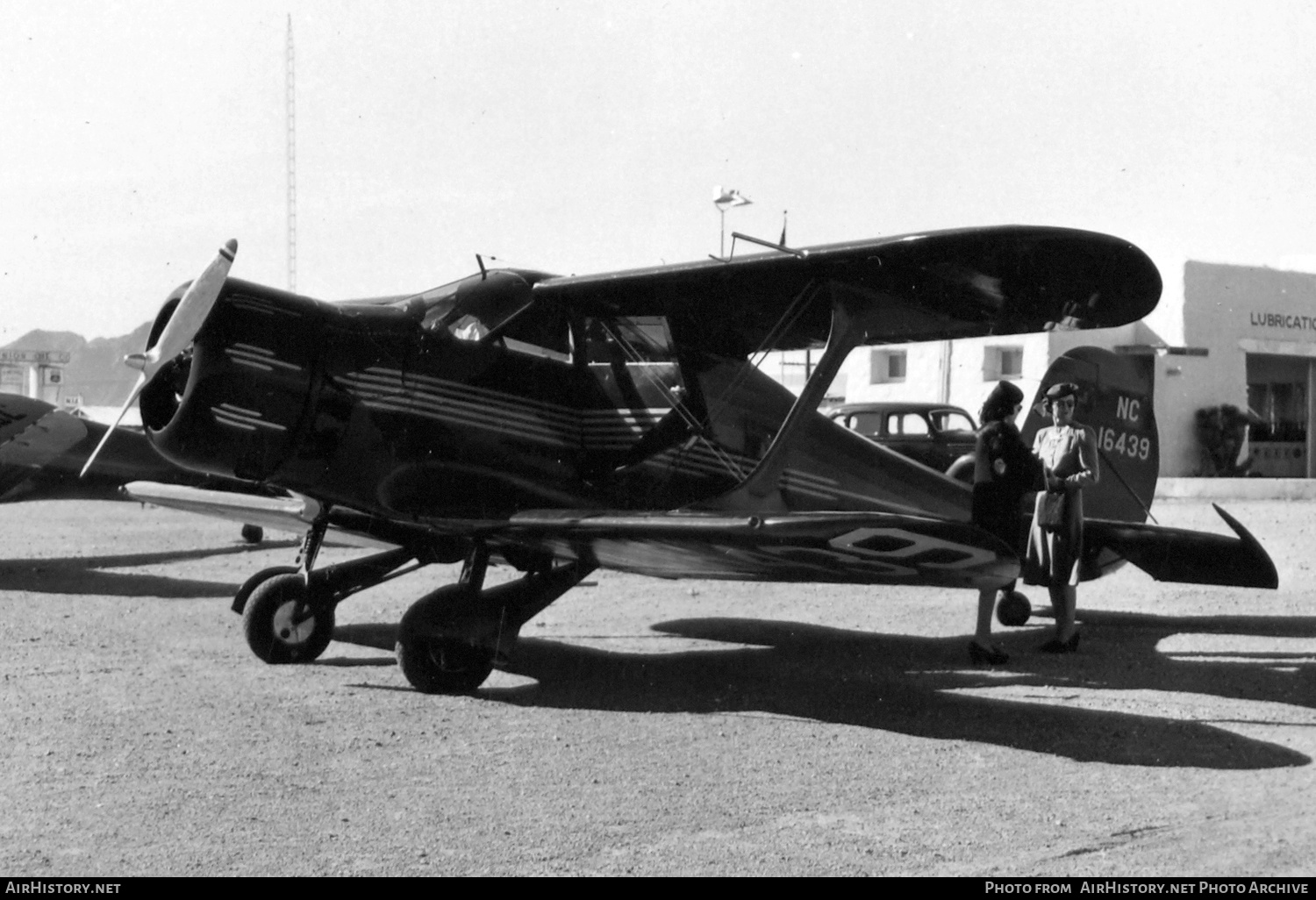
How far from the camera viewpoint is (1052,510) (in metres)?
7.68

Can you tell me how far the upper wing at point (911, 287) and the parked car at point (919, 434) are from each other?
488 inches

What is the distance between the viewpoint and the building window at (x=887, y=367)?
36.5 m

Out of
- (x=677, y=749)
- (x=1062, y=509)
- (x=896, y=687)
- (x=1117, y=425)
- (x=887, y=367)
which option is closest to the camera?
(x=677, y=749)

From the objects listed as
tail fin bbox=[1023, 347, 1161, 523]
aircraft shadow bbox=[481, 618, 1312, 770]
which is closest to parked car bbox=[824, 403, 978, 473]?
tail fin bbox=[1023, 347, 1161, 523]

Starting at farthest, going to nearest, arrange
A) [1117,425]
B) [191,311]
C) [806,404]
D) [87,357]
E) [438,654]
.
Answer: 1. [87,357]
2. [1117,425]
3. [438,654]
4. [806,404]
5. [191,311]

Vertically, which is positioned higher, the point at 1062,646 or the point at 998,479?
the point at 998,479

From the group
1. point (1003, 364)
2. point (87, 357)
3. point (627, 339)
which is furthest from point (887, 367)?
point (87, 357)

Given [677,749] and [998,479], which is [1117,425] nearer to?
[998,479]

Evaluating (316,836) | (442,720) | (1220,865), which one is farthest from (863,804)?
(442,720)

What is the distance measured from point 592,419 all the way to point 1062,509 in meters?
2.95

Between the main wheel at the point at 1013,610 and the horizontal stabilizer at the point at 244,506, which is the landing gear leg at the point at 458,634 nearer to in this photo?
the horizontal stabilizer at the point at 244,506

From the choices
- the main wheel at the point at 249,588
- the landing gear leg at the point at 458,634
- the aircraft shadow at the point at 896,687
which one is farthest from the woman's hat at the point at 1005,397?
the main wheel at the point at 249,588

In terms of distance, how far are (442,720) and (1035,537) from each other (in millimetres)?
3970

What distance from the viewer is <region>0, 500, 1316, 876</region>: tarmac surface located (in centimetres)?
380
